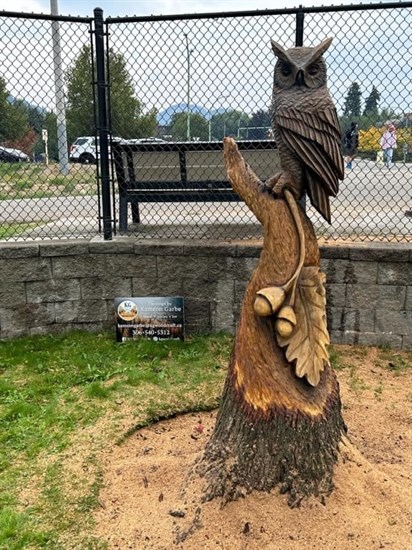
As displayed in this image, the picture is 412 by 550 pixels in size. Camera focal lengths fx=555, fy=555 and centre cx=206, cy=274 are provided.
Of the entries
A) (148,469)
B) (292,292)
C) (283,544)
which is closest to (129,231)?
(148,469)

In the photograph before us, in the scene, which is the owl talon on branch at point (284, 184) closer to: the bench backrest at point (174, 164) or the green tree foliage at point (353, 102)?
the green tree foliage at point (353, 102)

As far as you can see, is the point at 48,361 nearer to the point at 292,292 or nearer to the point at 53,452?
the point at 53,452

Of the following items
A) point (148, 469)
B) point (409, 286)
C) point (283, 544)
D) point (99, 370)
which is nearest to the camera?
point (283, 544)

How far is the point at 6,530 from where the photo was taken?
2.47 meters

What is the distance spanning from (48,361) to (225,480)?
2.39 m

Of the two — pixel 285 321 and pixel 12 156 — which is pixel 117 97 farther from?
pixel 285 321

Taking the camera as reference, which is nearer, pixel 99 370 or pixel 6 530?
pixel 6 530

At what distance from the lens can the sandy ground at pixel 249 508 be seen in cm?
227

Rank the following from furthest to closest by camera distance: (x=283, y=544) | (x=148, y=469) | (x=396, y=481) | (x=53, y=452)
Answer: (x=53, y=452) → (x=148, y=469) → (x=396, y=481) → (x=283, y=544)

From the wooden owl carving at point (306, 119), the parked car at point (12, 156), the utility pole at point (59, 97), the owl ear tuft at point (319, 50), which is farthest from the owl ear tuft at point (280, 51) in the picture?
the parked car at point (12, 156)

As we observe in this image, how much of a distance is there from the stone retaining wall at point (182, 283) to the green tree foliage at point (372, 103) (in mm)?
1330

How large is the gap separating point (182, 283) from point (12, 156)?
3038 mm

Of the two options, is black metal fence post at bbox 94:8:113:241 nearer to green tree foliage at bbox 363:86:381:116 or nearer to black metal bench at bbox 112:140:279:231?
black metal bench at bbox 112:140:279:231

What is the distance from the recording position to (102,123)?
15.8 ft
